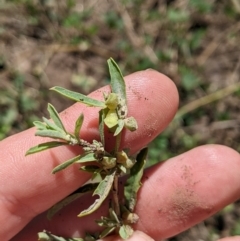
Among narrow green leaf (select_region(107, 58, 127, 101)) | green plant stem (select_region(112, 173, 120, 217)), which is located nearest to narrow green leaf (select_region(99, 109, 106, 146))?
narrow green leaf (select_region(107, 58, 127, 101))

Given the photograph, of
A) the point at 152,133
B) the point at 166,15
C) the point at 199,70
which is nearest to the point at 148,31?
the point at 166,15

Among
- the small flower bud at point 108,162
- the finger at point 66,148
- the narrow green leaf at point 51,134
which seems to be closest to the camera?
the narrow green leaf at point 51,134

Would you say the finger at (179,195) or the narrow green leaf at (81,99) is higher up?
the narrow green leaf at (81,99)

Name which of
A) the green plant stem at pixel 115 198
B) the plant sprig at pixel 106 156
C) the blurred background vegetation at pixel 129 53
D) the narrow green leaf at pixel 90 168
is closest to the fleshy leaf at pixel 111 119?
the plant sprig at pixel 106 156

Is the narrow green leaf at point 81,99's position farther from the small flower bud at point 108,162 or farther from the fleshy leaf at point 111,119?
the small flower bud at point 108,162

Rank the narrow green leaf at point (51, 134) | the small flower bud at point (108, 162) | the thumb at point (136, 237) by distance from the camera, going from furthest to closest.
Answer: the thumb at point (136, 237) < the small flower bud at point (108, 162) < the narrow green leaf at point (51, 134)

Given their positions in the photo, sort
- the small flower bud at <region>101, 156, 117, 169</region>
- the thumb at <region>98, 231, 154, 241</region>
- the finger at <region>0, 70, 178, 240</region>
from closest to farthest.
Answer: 1. the small flower bud at <region>101, 156, 117, 169</region>
2. the finger at <region>0, 70, 178, 240</region>
3. the thumb at <region>98, 231, 154, 241</region>

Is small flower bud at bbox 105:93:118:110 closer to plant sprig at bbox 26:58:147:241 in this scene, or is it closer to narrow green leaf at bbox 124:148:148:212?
plant sprig at bbox 26:58:147:241
